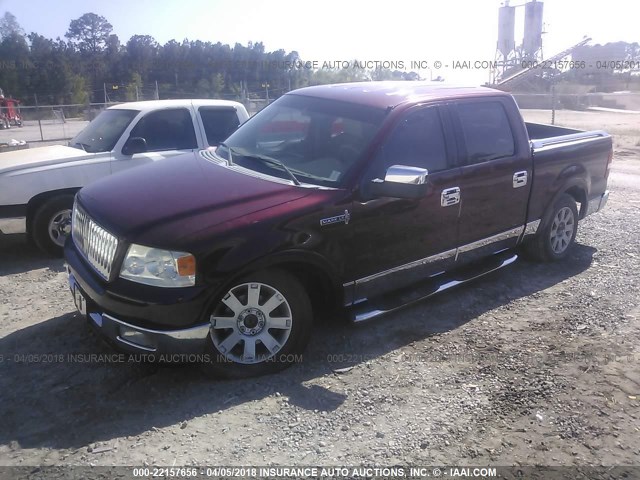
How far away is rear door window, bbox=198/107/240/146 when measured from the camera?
7223mm

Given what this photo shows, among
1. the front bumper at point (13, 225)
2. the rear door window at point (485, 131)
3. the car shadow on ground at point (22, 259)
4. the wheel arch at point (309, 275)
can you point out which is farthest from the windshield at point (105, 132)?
the rear door window at point (485, 131)

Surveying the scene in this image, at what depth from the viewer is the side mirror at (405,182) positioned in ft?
12.4

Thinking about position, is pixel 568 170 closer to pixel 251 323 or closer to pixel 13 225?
pixel 251 323

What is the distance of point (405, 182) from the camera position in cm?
378

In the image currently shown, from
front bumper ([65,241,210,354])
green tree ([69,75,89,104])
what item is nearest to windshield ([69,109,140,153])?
front bumper ([65,241,210,354])

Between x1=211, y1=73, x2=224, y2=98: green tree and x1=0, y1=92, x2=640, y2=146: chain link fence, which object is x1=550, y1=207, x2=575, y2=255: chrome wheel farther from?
x1=211, y1=73, x2=224, y2=98: green tree

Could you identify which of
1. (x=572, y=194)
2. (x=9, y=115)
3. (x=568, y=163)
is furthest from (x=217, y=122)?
(x=9, y=115)

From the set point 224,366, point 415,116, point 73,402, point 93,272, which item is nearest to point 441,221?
point 415,116

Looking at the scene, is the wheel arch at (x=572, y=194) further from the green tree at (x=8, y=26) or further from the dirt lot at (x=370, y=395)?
the green tree at (x=8, y=26)

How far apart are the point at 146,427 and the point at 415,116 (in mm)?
2988

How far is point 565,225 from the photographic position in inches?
241

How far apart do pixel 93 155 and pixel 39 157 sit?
584 millimetres

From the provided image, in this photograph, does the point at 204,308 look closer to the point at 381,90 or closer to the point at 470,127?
the point at 381,90

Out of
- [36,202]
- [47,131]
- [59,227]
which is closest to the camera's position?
[36,202]
